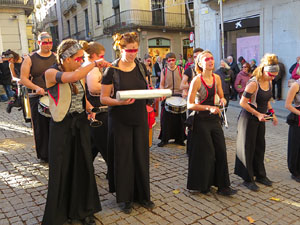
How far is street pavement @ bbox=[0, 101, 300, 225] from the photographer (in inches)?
138

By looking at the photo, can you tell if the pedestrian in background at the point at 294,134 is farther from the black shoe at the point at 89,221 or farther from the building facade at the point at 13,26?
the building facade at the point at 13,26

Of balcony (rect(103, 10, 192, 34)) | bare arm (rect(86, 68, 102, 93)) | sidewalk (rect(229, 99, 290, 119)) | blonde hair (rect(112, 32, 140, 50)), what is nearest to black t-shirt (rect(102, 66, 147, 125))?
blonde hair (rect(112, 32, 140, 50))

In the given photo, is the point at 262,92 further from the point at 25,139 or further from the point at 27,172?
the point at 25,139

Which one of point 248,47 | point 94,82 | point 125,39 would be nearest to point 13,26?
point 248,47

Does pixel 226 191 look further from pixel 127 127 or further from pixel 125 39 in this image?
pixel 125 39

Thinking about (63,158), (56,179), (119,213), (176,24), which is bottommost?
(119,213)

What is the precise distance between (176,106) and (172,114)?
54 cm

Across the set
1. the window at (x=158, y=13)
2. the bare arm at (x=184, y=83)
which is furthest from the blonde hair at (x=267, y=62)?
the window at (x=158, y=13)

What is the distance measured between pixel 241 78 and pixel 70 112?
720 cm

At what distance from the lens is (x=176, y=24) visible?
94.6 feet

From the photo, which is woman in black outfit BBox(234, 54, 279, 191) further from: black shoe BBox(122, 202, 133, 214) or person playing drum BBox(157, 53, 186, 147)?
person playing drum BBox(157, 53, 186, 147)

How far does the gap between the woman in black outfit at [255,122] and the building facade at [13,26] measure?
18.3 meters

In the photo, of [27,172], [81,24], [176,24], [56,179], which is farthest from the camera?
[81,24]

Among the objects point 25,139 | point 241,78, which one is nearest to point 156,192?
point 25,139
